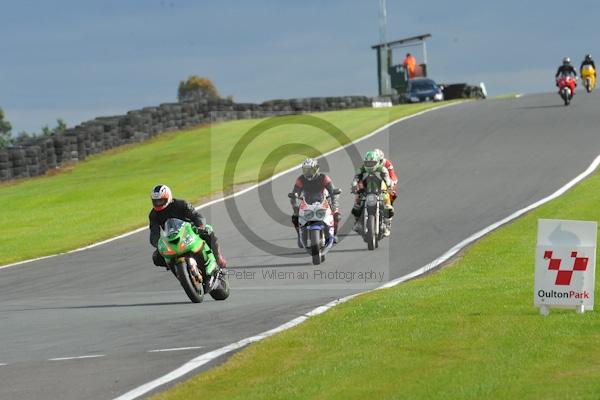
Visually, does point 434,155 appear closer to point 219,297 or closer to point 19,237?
point 19,237

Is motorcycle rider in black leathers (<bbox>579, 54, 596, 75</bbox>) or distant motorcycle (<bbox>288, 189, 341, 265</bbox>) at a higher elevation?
motorcycle rider in black leathers (<bbox>579, 54, 596, 75</bbox>)

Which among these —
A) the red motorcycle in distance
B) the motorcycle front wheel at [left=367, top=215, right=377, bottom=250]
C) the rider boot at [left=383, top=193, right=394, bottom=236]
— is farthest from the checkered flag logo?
the red motorcycle in distance

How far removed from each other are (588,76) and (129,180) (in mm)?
20964

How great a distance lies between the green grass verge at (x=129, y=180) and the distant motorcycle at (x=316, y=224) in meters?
6.60

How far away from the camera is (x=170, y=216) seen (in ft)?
49.2

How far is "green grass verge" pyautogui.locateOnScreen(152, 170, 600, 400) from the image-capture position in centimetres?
838

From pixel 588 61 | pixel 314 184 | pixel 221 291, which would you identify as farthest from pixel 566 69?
pixel 221 291

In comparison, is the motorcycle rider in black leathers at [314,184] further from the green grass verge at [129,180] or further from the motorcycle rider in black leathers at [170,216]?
the green grass verge at [129,180]

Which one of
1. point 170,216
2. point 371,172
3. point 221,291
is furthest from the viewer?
point 371,172

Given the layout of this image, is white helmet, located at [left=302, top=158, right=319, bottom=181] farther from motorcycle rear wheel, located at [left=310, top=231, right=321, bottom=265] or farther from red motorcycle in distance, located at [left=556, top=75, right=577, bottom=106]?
red motorcycle in distance, located at [left=556, top=75, right=577, bottom=106]

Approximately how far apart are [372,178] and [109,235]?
23.3 ft

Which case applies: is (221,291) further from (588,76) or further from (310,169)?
(588,76)

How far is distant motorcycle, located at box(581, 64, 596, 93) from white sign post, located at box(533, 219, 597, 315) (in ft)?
128

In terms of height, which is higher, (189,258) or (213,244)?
(213,244)
